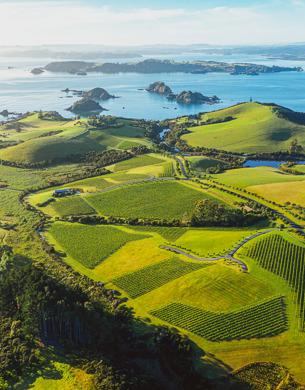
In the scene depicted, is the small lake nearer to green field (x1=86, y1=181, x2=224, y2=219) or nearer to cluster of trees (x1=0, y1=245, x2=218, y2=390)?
green field (x1=86, y1=181, x2=224, y2=219)

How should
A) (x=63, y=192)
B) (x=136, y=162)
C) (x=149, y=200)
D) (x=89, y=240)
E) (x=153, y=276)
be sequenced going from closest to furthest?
1. (x=153, y=276)
2. (x=89, y=240)
3. (x=149, y=200)
4. (x=63, y=192)
5. (x=136, y=162)

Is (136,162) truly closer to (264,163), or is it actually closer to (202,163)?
(202,163)

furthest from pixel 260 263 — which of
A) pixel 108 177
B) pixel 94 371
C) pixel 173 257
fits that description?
pixel 108 177

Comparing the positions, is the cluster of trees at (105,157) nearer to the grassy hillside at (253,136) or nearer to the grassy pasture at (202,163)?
the grassy pasture at (202,163)

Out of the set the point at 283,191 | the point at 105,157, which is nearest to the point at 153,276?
the point at 283,191

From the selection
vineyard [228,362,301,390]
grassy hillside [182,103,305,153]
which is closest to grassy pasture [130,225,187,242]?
vineyard [228,362,301,390]

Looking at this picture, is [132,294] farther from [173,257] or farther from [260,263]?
[260,263]

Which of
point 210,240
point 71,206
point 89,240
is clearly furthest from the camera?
point 71,206

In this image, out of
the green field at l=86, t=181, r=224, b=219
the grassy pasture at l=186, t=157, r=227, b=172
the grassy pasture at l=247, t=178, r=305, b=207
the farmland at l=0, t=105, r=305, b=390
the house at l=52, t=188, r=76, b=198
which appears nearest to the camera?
the farmland at l=0, t=105, r=305, b=390
